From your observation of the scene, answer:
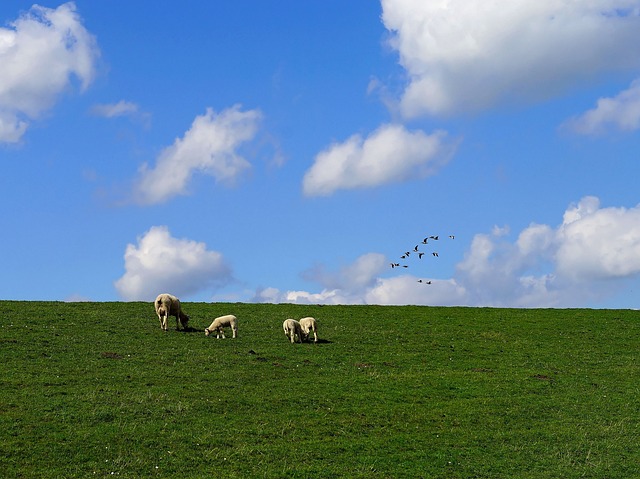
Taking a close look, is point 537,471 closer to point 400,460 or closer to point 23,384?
point 400,460

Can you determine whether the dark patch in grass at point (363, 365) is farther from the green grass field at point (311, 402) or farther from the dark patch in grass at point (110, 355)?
the dark patch in grass at point (110, 355)

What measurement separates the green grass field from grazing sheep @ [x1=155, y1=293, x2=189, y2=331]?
1069mm

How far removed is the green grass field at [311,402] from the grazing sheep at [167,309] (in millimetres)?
1069

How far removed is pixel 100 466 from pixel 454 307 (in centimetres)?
4209

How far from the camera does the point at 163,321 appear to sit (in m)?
45.1

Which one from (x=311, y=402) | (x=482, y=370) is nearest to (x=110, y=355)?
(x=311, y=402)

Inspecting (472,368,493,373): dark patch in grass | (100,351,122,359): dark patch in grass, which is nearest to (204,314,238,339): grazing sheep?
(100,351,122,359): dark patch in grass

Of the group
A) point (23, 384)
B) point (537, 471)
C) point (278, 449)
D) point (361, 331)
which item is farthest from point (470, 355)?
point (23, 384)

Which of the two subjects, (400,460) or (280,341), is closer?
(400,460)

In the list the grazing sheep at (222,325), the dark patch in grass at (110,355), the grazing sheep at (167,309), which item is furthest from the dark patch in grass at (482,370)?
the dark patch in grass at (110,355)

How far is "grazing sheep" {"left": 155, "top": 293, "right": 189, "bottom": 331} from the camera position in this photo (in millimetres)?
45031

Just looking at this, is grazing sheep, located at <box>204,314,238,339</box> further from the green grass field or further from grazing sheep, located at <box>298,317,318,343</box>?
grazing sheep, located at <box>298,317,318,343</box>

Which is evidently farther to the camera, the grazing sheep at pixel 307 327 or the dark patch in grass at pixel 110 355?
the grazing sheep at pixel 307 327

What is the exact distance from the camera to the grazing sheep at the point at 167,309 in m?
45.0
